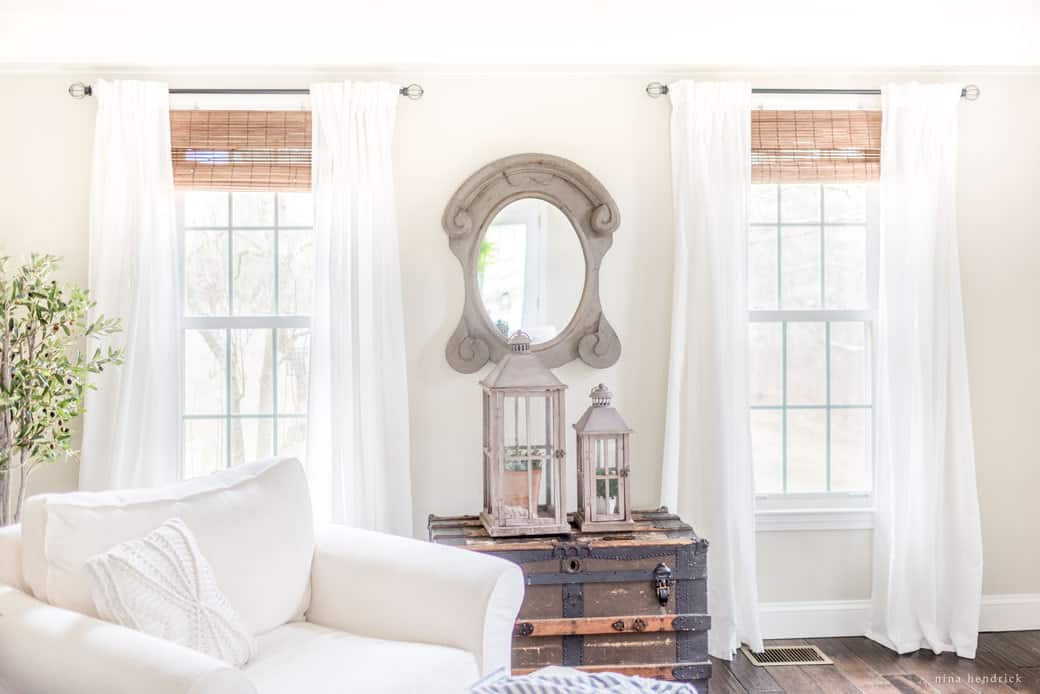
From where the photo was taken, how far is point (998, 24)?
11.7 ft

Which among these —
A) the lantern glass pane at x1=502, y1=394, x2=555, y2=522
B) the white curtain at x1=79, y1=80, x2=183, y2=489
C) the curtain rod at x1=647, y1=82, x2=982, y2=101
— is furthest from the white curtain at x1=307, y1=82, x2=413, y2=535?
the curtain rod at x1=647, y1=82, x2=982, y2=101

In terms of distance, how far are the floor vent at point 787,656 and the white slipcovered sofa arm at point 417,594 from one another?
1.47 metres

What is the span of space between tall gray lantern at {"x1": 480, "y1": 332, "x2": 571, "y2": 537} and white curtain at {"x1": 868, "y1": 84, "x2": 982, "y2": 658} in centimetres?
150

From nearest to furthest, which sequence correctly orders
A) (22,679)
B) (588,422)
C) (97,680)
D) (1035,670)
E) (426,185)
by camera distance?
(97,680), (22,679), (588,422), (1035,670), (426,185)

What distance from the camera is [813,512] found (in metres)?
3.82

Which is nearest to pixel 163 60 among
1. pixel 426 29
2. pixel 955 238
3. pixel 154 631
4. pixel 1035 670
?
pixel 426 29

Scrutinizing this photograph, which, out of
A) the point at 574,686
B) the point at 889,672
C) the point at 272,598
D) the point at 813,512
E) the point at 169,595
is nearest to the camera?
the point at 574,686

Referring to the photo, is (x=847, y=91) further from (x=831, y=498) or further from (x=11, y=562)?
(x=11, y=562)

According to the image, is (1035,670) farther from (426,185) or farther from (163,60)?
(163,60)

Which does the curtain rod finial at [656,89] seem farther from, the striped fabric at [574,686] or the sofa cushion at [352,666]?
the striped fabric at [574,686]

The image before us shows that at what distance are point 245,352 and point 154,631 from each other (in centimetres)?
178

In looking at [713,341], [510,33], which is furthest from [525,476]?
[510,33]

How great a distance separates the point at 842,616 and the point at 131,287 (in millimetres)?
3079

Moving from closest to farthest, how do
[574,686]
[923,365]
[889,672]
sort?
[574,686]
[889,672]
[923,365]
